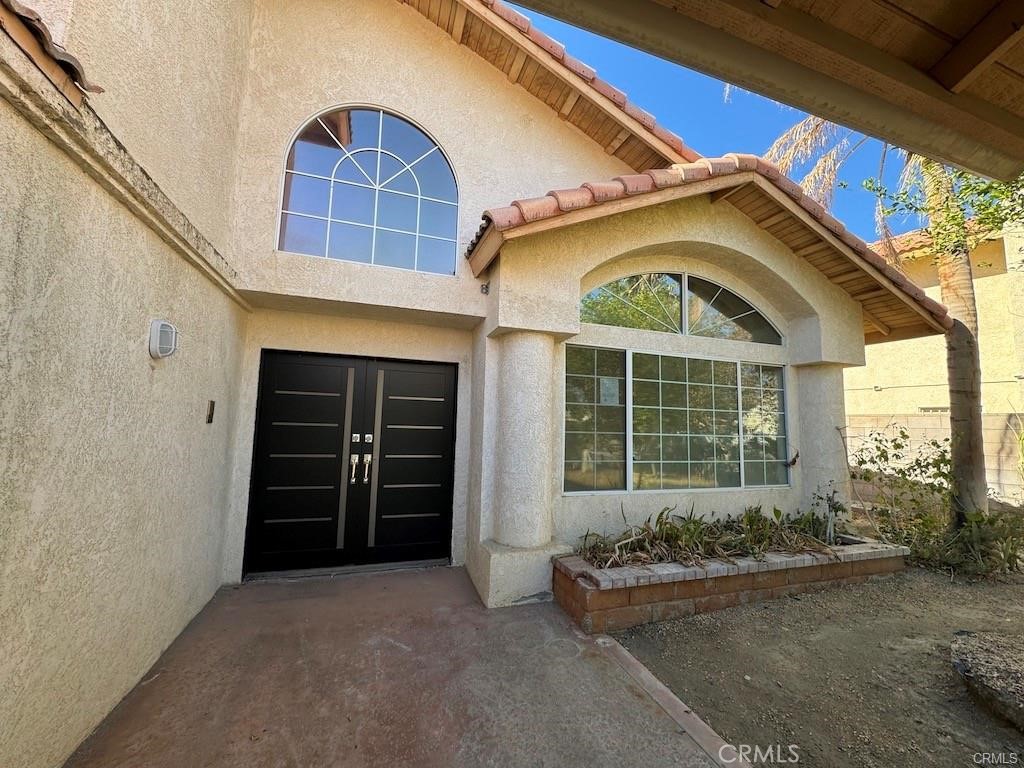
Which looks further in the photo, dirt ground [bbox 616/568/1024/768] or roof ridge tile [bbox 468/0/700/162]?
roof ridge tile [bbox 468/0/700/162]

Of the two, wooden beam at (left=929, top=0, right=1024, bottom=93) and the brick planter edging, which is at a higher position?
wooden beam at (left=929, top=0, right=1024, bottom=93)

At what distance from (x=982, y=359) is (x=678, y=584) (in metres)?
16.1

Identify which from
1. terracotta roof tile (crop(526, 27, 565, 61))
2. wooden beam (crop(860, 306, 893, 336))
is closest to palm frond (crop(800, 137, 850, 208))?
wooden beam (crop(860, 306, 893, 336))

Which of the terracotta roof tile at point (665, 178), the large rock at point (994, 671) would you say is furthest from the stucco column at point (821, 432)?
the terracotta roof tile at point (665, 178)

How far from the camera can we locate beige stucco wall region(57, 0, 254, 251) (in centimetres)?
280

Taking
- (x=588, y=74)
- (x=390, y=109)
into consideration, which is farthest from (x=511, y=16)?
(x=390, y=109)

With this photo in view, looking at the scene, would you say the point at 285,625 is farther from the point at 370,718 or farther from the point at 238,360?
the point at 238,360

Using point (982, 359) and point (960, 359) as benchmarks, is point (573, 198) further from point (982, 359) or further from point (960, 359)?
point (982, 359)

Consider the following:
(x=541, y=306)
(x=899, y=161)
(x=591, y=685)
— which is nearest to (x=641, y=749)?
(x=591, y=685)

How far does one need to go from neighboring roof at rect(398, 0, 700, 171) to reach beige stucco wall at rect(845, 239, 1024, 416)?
37.8 feet

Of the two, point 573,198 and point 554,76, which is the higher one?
point 554,76

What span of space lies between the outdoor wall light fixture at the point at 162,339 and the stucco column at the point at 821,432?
971 cm

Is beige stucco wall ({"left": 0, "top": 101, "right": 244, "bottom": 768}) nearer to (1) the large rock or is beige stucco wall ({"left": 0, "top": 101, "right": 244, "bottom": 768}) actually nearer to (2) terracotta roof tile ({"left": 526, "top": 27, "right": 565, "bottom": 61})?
(2) terracotta roof tile ({"left": 526, "top": 27, "right": 565, "bottom": 61})

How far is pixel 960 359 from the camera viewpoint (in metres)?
7.28
